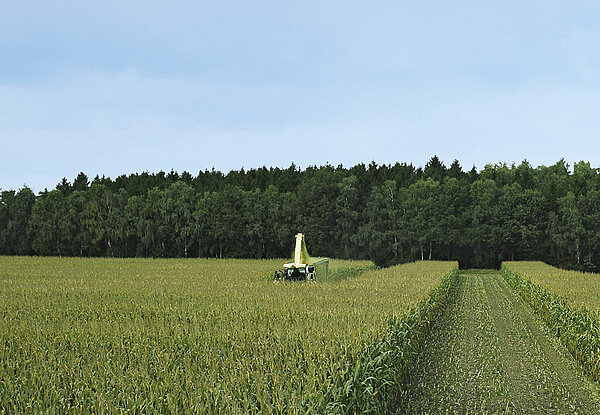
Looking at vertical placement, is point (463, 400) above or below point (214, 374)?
below

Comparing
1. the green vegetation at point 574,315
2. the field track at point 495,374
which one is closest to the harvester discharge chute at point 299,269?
the field track at point 495,374

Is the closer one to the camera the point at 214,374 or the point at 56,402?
the point at 56,402

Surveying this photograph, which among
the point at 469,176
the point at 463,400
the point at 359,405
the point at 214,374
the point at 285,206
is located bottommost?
the point at 463,400

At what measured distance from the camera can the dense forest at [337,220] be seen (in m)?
61.7

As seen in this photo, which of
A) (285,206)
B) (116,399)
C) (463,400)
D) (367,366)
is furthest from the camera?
(285,206)

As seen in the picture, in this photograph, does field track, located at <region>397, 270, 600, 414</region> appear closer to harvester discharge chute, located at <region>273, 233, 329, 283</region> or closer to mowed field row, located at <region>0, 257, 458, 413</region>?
mowed field row, located at <region>0, 257, 458, 413</region>

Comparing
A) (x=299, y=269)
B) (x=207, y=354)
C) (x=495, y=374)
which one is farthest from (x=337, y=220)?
(x=207, y=354)

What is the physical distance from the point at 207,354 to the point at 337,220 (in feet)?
195

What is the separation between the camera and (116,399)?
5375mm

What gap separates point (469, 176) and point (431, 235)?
14.6 metres

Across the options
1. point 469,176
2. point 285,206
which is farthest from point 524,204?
point 285,206

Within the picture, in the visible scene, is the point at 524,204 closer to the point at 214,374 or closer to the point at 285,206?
the point at 285,206

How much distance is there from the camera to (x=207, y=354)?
7.52 meters

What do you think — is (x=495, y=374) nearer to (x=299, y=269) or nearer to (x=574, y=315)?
(x=574, y=315)
